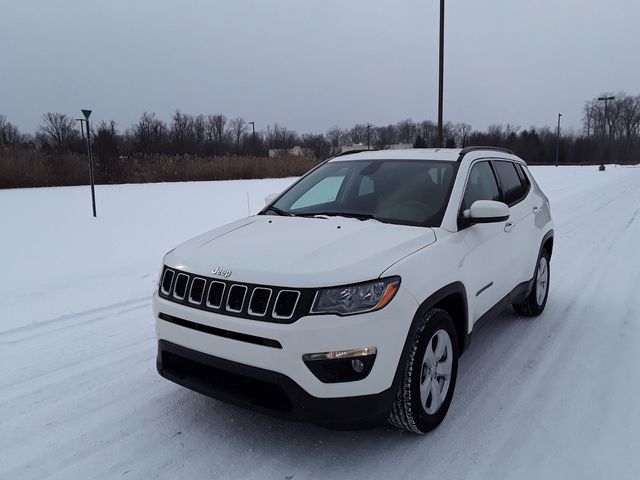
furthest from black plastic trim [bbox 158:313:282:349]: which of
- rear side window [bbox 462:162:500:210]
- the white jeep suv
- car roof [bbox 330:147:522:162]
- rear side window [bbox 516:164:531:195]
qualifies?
rear side window [bbox 516:164:531:195]

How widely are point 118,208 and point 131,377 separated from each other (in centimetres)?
1189

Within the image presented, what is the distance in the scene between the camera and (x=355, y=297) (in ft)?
8.45

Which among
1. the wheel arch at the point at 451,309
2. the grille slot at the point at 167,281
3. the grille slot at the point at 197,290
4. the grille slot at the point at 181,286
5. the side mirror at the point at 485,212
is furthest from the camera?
the side mirror at the point at 485,212

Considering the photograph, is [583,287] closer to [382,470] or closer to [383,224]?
[383,224]

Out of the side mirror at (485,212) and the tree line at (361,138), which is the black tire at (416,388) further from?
the tree line at (361,138)

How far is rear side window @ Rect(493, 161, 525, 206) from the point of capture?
4.51 meters

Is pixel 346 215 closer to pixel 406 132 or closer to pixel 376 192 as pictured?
pixel 376 192

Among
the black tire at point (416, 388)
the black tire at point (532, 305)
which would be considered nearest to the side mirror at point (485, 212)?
the black tire at point (416, 388)

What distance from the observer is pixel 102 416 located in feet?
10.8

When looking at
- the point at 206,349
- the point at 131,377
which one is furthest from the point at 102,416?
the point at 206,349

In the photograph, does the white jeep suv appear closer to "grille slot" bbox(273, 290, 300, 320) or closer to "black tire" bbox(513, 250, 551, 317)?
"grille slot" bbox(273, 290, 300, 320)

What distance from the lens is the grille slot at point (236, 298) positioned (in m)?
2.66

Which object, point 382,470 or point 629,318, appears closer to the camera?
point 382,470

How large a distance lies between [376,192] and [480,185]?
2.95 feet
